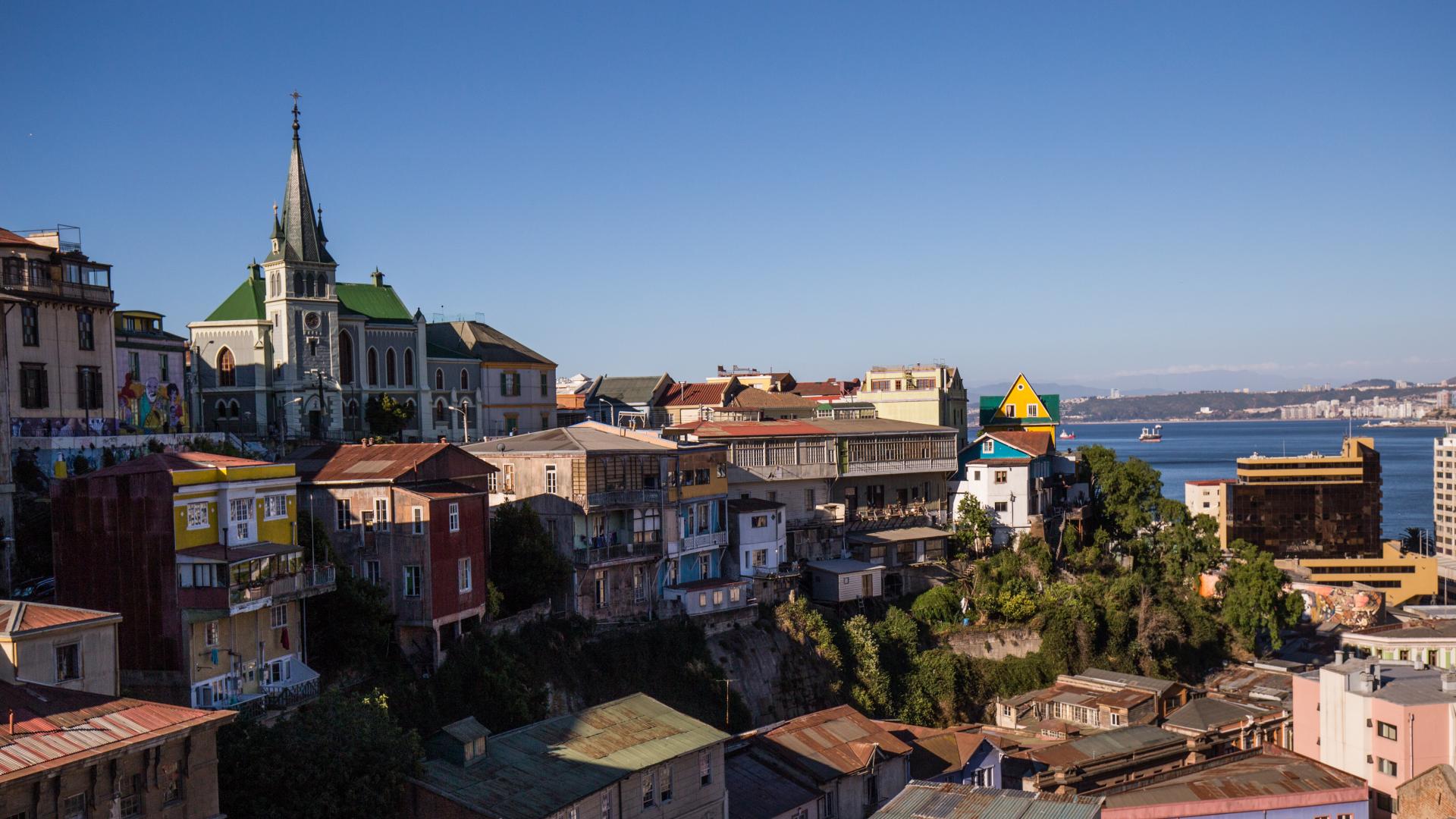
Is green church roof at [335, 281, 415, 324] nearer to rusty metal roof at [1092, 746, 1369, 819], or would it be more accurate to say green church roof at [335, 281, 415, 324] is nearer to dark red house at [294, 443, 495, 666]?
dark red house at [294, 443, 495, 666]

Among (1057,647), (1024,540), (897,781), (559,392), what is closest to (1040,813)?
(897,781)

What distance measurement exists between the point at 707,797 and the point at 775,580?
47.3 ft

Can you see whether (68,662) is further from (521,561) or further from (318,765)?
(521,561)

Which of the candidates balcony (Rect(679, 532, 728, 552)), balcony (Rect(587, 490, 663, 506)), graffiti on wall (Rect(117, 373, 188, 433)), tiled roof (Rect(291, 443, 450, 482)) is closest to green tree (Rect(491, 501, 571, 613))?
balcony (Rect(587, 490, 663, 506))

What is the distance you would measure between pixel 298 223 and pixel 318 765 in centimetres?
3347

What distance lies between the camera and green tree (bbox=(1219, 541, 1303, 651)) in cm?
4731

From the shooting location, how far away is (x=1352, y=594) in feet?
196

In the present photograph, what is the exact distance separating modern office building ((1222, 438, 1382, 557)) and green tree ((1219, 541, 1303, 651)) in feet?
117

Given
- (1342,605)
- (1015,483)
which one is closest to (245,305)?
(1015,483)

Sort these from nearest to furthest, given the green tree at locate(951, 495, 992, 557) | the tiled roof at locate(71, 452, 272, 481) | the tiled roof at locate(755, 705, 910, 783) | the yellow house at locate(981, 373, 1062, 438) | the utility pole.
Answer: the tiled roof at locate(71, 452, 272, 481)
the tiled roof at locate(755, 705, 910, 783)
the utility pole
the green tree at locate(951, 495, 992, 557)
the yellow house at locate(981, 373, 1062, 438)

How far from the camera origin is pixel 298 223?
50.0m

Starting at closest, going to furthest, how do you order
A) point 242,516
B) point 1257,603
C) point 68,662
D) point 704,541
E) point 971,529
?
1. point 68,662
2. point 242,516
3. point 704,541
4. point 1257,603
5. point 971,529

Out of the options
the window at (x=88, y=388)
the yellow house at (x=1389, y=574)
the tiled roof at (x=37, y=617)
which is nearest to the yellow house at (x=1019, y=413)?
the yellow house at (x=1389, y=574)

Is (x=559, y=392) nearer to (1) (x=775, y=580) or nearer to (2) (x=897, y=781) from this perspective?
(1) (x=775, y=580)
